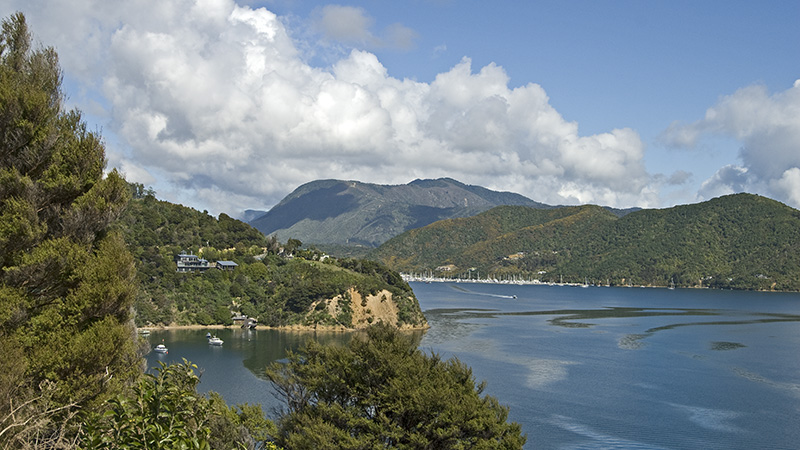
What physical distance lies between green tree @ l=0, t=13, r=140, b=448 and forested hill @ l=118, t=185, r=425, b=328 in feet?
219

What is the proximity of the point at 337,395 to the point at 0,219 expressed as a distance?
14.9 m

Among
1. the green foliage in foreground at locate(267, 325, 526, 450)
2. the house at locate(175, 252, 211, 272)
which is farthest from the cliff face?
the green foliage in foreground at locate(267, 325, 526, 450)

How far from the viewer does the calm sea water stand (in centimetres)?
3784

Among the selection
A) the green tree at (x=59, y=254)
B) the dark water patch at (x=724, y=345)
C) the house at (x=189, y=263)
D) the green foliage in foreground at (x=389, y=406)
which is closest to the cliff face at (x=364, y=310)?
the house at (x=189, y=263)

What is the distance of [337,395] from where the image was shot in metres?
25.0

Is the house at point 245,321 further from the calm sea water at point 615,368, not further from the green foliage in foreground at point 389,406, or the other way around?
the green foliage in foreground at point 389,406

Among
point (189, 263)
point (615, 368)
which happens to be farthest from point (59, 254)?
point (189, 263)

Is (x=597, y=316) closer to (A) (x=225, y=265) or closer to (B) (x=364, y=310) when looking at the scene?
(B) (x=364, y=310)

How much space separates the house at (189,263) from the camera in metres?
90.4

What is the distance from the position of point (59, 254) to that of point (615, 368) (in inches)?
2059

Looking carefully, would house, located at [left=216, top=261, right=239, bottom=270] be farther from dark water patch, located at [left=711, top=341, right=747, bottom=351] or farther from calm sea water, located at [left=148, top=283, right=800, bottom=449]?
dark water patch, located at [left=711, top=341, right=747, bottom=351]

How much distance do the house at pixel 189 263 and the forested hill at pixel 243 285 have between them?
5.02 ft

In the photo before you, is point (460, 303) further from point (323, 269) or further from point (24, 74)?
point (24, 74)

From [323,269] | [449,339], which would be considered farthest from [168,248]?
[449,339]
